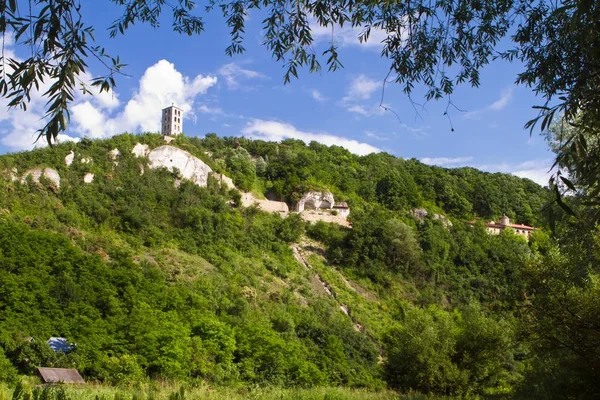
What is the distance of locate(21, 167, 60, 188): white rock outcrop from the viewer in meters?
30.9

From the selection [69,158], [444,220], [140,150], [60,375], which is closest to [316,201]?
[444,220]

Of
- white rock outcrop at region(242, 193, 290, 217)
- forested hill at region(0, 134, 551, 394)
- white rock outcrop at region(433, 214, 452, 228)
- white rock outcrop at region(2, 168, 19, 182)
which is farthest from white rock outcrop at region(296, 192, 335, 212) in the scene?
white rock outcrop at region(2, 168, 19, 182)

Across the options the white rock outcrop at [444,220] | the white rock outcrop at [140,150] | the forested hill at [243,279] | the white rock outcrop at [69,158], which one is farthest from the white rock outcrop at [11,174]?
the white rock outcrop at [444,220]

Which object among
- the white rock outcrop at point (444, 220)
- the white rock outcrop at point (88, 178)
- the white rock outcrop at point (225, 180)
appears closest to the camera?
the white rock outcrop at point (88, 178)

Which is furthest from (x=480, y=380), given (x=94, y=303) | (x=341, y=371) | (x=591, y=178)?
(x=591, y=178)

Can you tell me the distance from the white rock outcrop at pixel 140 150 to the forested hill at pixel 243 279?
954mm

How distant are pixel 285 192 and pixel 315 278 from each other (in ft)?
48.3

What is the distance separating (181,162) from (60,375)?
1075 inches

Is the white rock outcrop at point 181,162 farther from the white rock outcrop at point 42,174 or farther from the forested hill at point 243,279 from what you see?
the white rock outcrop at point 42,174

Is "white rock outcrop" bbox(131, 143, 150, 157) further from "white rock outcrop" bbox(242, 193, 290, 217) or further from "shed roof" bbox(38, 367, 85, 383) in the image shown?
"shed roof" bbox(38, 367, 85, 383)

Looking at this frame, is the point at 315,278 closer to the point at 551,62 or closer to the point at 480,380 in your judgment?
the point at 480,380

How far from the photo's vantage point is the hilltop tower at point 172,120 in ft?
186

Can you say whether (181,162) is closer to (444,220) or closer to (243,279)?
(243,279)

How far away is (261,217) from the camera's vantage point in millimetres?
41344
